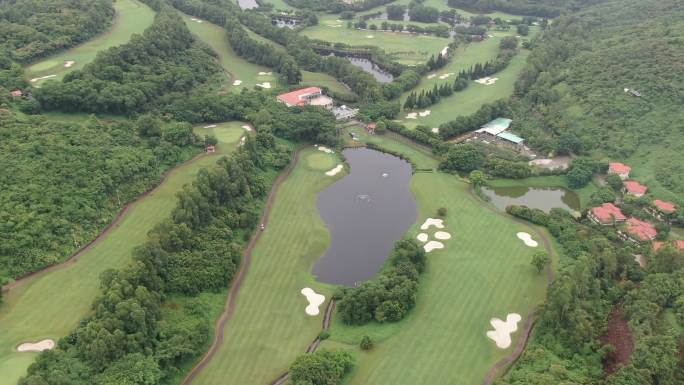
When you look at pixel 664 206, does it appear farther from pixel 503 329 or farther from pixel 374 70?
pixel 374 70

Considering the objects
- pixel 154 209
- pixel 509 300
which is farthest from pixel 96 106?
pixel 509 300

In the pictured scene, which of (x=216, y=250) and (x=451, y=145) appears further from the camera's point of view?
(x=451, y=145)

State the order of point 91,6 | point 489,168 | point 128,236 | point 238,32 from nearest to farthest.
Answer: point 128,236 → point 489,168 → point 91,6 → point 238,32

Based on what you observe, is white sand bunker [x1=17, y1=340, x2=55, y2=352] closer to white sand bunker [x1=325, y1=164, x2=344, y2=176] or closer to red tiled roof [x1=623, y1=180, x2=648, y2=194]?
white sand bunker [x1=325, y1=164, x2=344, y2=176]

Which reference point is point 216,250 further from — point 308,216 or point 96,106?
point 96,106

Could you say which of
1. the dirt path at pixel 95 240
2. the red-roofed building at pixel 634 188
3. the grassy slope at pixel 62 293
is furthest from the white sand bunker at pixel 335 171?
the red-roofed building at pixel 634 188
